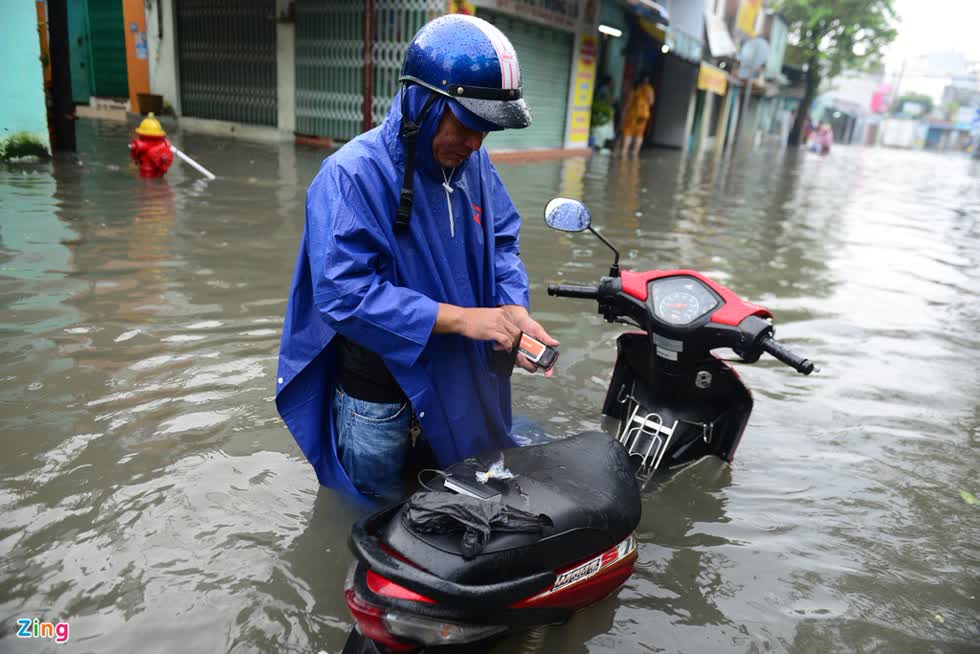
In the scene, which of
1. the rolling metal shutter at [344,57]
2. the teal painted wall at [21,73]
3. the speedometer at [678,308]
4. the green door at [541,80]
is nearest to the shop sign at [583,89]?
the green door at [541,80]

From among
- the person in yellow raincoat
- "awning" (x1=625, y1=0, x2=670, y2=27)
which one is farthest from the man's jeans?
the person in yellow raincoat

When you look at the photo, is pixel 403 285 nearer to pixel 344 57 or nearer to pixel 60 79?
pixel 60 79

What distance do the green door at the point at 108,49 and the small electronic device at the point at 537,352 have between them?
17.8 m

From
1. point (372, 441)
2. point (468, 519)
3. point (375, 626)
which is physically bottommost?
point (375, 626)

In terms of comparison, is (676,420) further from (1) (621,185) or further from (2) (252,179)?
(1) (621,185)

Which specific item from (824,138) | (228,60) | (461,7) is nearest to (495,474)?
(461,7)

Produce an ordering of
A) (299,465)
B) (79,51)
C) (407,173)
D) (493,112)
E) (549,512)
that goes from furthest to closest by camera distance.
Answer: (79,51), (299,465), (407,173), (493,112), (549,512)

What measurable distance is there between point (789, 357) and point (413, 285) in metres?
1.16

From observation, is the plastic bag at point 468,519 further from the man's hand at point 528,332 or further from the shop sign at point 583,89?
the shop sign at point 583,89

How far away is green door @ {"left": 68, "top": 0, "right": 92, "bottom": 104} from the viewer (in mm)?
16234

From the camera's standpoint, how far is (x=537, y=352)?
1.79 meters

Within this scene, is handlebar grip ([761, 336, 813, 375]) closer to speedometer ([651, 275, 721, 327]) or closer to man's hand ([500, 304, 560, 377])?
speedometer ([651, 275, 721, 327])

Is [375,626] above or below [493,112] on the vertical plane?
below

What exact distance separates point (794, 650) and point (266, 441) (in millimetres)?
2070
